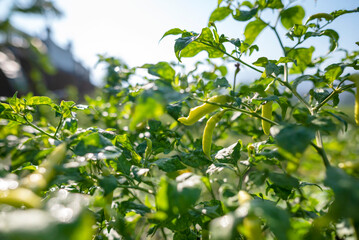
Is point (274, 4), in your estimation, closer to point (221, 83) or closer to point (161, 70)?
point (221, 83)

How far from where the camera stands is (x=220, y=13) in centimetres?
99

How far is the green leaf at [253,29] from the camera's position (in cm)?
101

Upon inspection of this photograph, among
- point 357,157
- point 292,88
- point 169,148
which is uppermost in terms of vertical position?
point 292,88

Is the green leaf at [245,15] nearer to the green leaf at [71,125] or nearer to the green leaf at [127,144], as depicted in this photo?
the green leaf at [127,144]

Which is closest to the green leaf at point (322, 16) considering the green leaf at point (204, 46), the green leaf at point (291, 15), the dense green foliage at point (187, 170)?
the dense green foliage at point (187, 170)

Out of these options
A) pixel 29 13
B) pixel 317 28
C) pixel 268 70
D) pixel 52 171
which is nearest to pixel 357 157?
pixel 317 28

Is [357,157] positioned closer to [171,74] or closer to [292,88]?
[292,88]

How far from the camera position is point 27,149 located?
1.04m

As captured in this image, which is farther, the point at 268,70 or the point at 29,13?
the point at 29,13

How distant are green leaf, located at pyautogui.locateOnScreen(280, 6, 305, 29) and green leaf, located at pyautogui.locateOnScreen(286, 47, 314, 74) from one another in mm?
131

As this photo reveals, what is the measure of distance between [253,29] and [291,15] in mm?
204

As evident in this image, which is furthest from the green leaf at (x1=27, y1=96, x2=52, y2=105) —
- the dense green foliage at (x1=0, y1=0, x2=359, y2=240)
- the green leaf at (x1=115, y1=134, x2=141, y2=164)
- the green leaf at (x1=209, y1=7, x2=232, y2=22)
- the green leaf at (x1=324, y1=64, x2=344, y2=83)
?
the green leaf at (x1=324, y1=64, x2=344, y2=83)

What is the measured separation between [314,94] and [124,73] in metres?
1.51

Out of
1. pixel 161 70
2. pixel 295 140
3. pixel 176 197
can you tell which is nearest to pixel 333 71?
pixel 295 140
